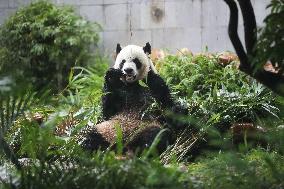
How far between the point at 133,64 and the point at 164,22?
348 cm

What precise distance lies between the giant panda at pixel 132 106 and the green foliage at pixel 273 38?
219cm

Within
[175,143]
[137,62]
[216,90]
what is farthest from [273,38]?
[216,90]

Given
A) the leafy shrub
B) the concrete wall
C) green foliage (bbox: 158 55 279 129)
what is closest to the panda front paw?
green foliage (bbox: 158 55 279 129)

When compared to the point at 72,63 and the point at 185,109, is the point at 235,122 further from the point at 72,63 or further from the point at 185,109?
the point at 72,63

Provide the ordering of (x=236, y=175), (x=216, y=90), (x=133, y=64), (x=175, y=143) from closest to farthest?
1. (x=236, y=175)
2. (x=175, y=143)
3. (x=133, y=64)
4. (x=216, y=90)

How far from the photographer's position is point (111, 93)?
5027 mm

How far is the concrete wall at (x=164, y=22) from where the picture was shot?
27.1ft

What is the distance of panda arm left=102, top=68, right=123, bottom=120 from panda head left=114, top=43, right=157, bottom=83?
0.07 meters

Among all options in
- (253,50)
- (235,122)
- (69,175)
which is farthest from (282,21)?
(235,122)

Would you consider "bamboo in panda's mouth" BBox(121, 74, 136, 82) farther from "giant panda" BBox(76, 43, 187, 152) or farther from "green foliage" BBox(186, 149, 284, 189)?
"green foliage" BBox(186, 149, 284, 189)

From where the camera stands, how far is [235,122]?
18.2ft

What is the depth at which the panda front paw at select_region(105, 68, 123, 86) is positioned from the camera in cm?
499

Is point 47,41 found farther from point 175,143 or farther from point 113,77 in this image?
point 175,143

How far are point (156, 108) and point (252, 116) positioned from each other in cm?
105
